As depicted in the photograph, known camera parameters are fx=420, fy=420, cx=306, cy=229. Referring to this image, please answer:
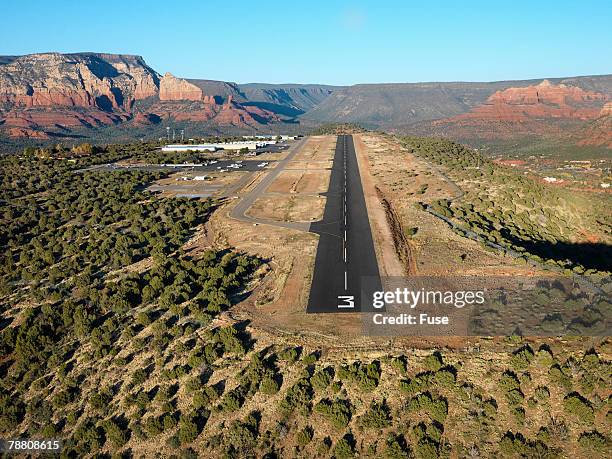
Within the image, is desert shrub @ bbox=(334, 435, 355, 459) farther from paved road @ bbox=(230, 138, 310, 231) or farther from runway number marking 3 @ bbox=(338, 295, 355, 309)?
paved road @ bbox=(230, 138, 310, 231)

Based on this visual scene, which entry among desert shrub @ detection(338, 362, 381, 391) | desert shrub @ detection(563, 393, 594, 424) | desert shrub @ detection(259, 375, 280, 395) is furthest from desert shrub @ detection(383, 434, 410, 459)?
desert shrub @ detection(563, 393, 594, 424)

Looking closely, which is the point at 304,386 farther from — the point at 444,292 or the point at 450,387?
the point at 444,292

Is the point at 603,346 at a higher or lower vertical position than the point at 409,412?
higher

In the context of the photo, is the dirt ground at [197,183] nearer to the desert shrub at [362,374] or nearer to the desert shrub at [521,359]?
the desert shrub at [362,374]

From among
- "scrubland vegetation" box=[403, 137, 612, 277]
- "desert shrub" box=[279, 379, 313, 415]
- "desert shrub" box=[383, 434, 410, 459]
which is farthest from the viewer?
"scrubland vegetation" box=[403, 137, 612, 277]

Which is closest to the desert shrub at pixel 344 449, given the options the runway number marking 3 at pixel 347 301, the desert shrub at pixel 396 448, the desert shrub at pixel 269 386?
the desert shrub at pixel 396 448

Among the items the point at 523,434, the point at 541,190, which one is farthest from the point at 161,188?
the point at 523,434

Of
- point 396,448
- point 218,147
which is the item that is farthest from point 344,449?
point 218,147
